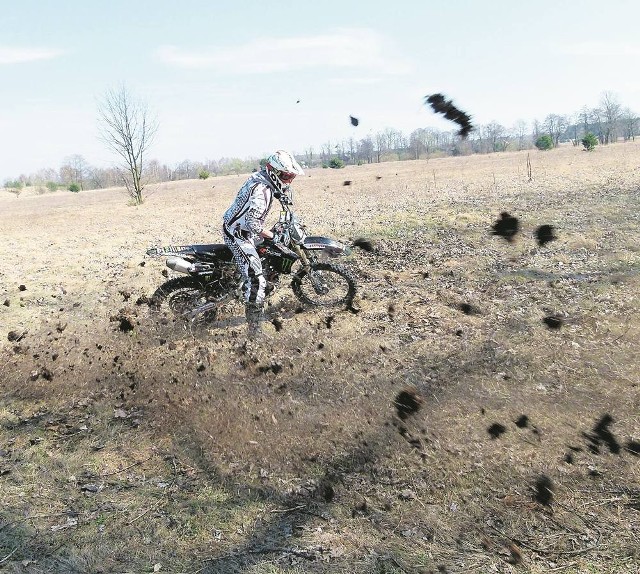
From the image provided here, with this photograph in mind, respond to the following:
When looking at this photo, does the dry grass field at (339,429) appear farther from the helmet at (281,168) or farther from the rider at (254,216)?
the helmet at (281,168)

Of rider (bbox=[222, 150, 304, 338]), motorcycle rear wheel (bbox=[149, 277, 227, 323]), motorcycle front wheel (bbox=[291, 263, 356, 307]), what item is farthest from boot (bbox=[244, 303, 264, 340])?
motorcycle front wheel (bbox=[291, 263, 356, 307])

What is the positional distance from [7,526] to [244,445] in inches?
81.2

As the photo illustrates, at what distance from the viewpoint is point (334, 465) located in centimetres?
480

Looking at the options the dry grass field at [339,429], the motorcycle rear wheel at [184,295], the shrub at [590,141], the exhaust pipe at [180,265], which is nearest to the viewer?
the dry grass field at [339,429]

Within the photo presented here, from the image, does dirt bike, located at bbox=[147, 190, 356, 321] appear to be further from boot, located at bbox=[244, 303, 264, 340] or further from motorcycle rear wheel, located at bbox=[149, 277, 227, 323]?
boot, located at bbox=[244, 303, 264, 340]

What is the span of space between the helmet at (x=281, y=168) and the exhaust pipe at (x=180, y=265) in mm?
1778

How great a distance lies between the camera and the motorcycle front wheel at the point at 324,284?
848cm

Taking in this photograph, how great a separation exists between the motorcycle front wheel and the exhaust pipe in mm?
1756

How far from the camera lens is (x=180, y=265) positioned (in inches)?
301

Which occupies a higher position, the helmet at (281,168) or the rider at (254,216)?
the helmet at (281,168)

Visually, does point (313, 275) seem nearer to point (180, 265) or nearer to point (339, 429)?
point (180, 265)

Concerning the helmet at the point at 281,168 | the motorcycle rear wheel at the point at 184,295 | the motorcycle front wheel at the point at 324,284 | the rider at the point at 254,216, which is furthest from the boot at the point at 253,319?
the helmet at the point at 281,168

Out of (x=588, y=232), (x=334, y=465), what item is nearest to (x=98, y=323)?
(x=334, y=465)

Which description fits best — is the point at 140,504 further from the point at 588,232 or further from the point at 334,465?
the point at 588,232
